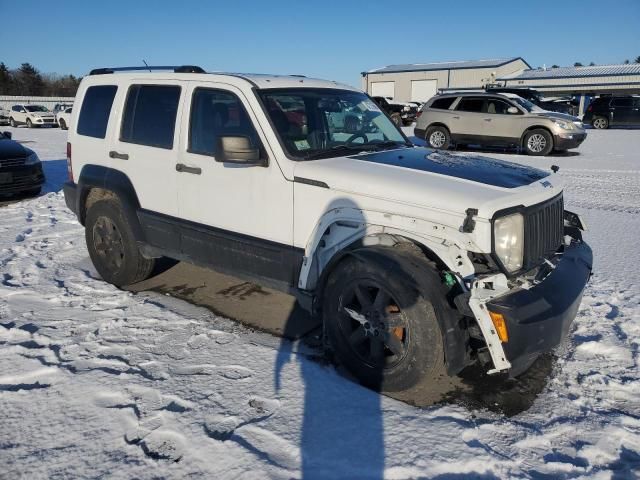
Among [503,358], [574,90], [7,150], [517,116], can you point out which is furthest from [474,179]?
[574,90]

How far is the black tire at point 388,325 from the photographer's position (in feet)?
10.2

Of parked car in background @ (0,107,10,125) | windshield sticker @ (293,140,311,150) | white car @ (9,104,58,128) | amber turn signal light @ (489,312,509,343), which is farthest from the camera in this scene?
parked car in background @ (0,107,10,125)

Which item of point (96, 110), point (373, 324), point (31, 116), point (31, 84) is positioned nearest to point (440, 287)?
point (373, 324)

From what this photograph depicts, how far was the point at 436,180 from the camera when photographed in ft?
10.9

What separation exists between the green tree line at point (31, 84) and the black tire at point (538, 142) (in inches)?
2583

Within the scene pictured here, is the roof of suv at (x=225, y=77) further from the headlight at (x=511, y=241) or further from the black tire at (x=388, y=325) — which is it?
the headlight at (x=511, y=241)

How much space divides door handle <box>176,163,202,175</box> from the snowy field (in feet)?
4.18

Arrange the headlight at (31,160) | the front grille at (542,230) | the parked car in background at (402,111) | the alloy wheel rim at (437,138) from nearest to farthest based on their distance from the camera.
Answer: the front grille at (542,230)
the headlight at (31,160)
the alloy wheel rim at (437,138)
the parked car in background at (402,111)

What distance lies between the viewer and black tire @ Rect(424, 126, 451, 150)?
15.8 meters

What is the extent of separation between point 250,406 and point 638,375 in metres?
2.67

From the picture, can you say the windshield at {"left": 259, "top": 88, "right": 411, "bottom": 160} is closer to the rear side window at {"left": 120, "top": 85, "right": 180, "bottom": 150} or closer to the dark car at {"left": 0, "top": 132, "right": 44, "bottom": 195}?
the rear side window at {"left": 120, "top": 85, "right": 180, "bottom": 150}

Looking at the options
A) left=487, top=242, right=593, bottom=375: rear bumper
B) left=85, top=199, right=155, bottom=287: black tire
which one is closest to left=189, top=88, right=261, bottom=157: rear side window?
left=85, top=199, right=155, bottom=287: black tire

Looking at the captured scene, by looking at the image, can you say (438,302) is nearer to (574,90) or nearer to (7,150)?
(7,150)

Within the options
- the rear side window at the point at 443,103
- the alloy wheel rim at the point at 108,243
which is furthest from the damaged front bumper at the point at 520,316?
the rear side window at the point at 443,103
